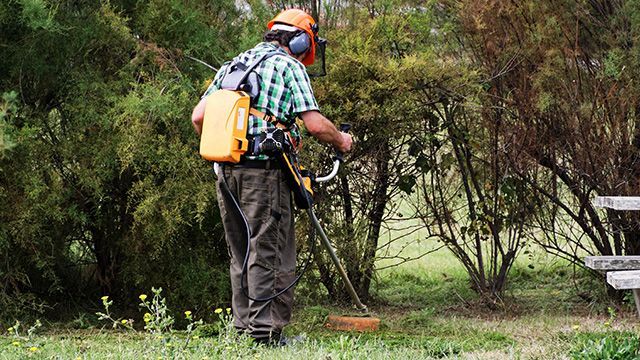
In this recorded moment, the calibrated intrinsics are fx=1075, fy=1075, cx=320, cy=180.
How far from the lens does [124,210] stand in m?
7.61

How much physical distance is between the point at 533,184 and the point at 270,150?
262 centimetres

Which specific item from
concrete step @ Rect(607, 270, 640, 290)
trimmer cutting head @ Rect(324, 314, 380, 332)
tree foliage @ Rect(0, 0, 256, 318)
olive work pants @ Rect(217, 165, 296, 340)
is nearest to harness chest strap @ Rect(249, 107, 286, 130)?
olive work pants @ Rect(217, 165, 296, 340)

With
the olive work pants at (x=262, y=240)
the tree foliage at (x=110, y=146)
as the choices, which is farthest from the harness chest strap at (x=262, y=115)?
the tree foliage at (x=110, y=146)

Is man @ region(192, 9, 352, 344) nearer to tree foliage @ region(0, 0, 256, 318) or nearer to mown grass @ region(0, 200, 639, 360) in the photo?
mown grass @ region(0, 200, 639, 360)

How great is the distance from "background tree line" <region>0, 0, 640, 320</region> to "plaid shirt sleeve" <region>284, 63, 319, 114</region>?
1.18 m

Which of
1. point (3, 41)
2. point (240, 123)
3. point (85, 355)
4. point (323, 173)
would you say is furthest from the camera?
point (323, 173)

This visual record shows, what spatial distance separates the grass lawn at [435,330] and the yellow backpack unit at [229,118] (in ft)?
3.24

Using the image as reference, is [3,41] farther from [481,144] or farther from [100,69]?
[481,144]

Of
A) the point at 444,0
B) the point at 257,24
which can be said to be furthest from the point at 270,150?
the point at 444,0

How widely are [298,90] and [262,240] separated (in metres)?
0.86

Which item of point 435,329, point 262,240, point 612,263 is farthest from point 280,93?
point 435,329

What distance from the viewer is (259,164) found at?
235 inches

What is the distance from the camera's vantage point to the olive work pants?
236 inches

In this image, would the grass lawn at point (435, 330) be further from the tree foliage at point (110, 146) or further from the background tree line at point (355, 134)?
the tree foliage at point (110, 146)
